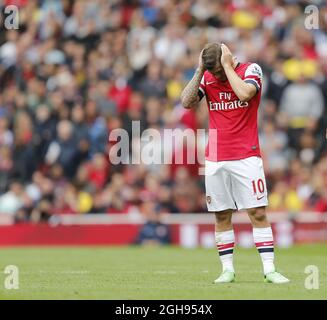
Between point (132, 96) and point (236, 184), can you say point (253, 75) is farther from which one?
point (132, 96)

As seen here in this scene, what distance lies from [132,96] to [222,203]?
12.3 m

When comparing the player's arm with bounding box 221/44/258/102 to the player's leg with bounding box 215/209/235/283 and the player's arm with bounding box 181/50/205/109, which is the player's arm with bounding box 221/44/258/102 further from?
the player's leg with bounding box 215/209/235/283

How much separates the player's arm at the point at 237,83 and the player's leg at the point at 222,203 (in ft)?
2.64

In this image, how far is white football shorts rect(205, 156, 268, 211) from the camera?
11.9m

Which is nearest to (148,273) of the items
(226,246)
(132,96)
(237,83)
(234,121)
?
(226,246)

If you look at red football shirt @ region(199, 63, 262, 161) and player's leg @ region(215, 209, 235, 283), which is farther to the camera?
player's leg @ region(215, 209, 235, 283)

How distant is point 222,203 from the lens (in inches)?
475

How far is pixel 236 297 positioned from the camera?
403 inches

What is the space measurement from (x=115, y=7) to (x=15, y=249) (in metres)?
8.53

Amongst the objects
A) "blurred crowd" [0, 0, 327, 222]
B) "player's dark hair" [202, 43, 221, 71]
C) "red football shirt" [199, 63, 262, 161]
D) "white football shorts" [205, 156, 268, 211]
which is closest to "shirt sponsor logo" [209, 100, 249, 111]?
"red football shirt" [199, 63, 262, 161]

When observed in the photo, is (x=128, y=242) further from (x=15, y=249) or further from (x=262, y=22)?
(x=262, y=22)

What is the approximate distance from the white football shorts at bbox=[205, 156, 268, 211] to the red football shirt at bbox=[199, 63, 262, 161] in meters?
0.08

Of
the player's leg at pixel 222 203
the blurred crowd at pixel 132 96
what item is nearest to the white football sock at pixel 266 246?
the player's leg at pixel 222 203
